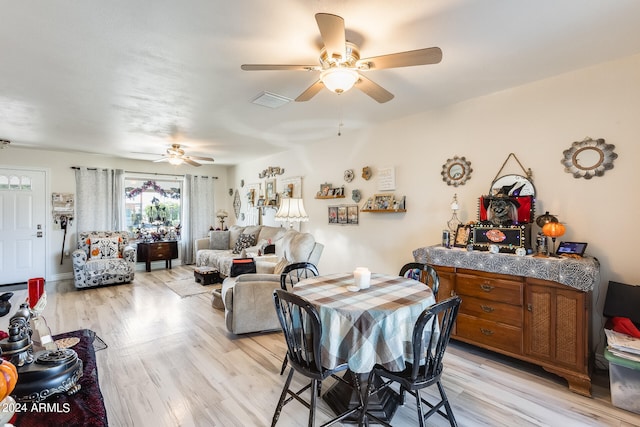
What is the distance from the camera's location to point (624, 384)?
2.00m

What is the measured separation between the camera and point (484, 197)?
2.89m

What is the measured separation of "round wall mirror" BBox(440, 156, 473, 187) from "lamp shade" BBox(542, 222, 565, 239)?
90cm

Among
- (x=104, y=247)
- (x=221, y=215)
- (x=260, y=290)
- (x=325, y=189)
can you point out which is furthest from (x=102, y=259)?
(x=325, y=189)

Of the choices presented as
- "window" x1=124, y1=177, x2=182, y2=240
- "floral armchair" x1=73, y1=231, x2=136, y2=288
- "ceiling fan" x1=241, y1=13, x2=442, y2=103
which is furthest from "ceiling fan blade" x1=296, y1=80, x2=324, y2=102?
"window" x1=124, y1=177, x2=182, y2=240

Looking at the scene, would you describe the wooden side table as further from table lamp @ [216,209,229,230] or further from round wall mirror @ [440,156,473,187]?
round wall mirror @ [440,156,473,187]

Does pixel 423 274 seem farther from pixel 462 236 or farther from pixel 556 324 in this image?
pixel 556 324

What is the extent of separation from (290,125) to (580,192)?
3194mm

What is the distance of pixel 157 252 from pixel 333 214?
4161 mm

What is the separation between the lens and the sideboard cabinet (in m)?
2.18

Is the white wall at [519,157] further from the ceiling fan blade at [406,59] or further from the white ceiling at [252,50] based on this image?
the ceiling fan blade at [406,59]

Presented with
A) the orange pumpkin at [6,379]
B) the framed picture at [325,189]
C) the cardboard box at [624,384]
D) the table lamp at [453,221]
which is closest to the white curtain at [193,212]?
the framed picture at [325,189]

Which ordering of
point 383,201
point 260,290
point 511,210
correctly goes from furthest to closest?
point 383,201, point 260,290, point 511,210

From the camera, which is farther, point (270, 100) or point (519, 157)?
point (270, 100)

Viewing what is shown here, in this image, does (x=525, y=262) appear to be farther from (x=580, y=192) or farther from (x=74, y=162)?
(x=74, y=162)
